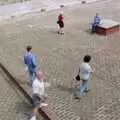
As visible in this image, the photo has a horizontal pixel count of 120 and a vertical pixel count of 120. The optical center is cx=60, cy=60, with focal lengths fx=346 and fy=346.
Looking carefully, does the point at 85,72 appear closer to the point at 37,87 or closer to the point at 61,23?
the point at 37,87

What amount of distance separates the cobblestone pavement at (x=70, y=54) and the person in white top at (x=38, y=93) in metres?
0.68

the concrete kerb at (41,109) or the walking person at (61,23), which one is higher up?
the walking person at (61,23)

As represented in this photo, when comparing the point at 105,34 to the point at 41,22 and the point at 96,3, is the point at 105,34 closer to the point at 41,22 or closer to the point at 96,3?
the point at 41,22

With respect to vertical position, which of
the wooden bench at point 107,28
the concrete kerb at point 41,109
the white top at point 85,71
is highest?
the white top at point 85,71

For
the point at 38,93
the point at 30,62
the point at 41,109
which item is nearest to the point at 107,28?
the point at 30,62

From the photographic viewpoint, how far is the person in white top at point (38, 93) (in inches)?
445

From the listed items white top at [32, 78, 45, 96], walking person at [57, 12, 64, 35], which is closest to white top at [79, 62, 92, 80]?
white top at [32, 78, 45, 96]

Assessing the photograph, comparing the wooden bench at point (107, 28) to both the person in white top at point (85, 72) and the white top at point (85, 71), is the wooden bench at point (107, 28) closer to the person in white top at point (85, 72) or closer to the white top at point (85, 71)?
the person in white top at point (85, 72)

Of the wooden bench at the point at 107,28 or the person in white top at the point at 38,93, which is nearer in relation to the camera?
the person in white top at the point at 38,93

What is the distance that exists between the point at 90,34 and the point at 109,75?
19.8 ft

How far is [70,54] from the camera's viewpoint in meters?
17.3

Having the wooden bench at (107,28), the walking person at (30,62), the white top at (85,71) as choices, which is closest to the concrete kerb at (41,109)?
the walking person at (30,62)

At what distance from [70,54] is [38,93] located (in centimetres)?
621

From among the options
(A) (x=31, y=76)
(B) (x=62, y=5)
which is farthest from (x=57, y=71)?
(B) (x=62, y=5)
